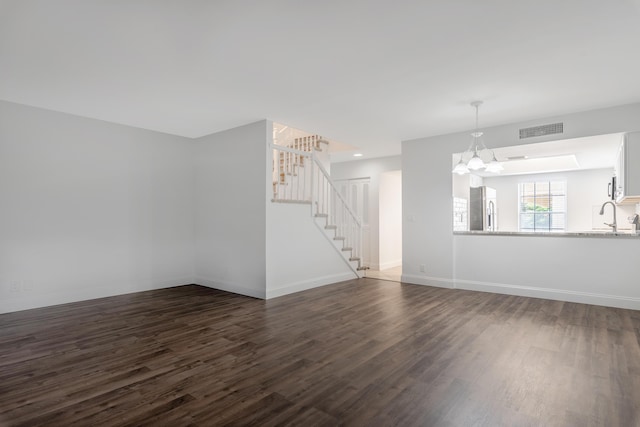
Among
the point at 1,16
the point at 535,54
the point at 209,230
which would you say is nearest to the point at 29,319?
the point at 209,230

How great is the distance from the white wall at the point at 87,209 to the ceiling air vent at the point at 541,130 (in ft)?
17.9

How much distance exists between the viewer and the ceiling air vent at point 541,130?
4580 millimetres

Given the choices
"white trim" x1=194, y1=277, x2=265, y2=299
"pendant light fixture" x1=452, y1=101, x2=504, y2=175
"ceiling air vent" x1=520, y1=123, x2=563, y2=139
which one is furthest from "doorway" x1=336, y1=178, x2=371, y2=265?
"ceiling air vent" x1=520, y1=123, x2=563, y2=139

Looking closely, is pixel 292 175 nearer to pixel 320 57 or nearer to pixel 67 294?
pixel 320 57

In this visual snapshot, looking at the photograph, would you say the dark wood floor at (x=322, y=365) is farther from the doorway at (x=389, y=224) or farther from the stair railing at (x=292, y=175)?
the doorway at (x=389, y=224)

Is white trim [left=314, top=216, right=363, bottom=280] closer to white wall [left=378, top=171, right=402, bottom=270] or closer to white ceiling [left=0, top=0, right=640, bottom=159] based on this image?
white wall [left=378, top=171, right=402, bottom=270]

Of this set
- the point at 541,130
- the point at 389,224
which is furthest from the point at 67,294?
the point at 541,130

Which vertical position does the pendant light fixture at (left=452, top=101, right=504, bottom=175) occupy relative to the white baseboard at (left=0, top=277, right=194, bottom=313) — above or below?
above

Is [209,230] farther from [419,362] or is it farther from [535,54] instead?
[535,54]

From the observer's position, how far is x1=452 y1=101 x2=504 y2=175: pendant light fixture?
4.07 m

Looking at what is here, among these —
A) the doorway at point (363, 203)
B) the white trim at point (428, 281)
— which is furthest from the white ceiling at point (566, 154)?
the doorway at point (363, 203)

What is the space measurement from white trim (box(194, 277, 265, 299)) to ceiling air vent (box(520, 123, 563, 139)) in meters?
4.44

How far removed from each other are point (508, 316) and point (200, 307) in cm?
381

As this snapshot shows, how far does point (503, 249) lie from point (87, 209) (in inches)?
245
